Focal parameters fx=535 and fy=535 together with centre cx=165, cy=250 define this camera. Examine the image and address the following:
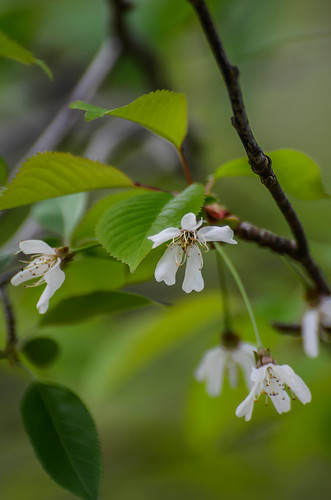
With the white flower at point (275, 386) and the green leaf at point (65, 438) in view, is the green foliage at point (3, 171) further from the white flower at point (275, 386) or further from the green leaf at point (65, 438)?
the white flower at point (275, 386)

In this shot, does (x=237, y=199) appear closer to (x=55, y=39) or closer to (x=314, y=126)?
(x=55, y=39)

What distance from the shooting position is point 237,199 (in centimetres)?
226

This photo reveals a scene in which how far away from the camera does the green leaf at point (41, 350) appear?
831mm

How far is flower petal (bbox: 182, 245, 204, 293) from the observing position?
0.64m

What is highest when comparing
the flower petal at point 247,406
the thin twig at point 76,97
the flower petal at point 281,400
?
the thin twig at point 76,97

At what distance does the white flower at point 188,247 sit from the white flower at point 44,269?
127 millimetres

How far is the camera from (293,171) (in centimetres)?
75

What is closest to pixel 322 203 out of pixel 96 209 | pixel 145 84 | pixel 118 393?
pixel 145 84

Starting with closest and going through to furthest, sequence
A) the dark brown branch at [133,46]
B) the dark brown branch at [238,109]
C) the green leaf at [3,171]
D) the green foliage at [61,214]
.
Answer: the dark brown branch at [238,109], the green leaf at [3,171], the green foliage at [61,214], the dark brown branch at [133,46]

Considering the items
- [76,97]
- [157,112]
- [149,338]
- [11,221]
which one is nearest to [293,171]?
[157,112]

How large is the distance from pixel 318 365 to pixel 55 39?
1.63m

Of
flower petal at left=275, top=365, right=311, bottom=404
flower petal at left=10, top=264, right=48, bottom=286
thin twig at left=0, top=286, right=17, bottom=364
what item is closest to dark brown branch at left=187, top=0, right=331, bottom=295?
flower petal at left=275, top=365, right=311, bottom=404

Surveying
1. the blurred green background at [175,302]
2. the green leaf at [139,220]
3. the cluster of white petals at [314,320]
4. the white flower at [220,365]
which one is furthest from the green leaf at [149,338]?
the green leaf at [139,220]

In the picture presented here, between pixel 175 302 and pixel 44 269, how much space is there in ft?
3.75
